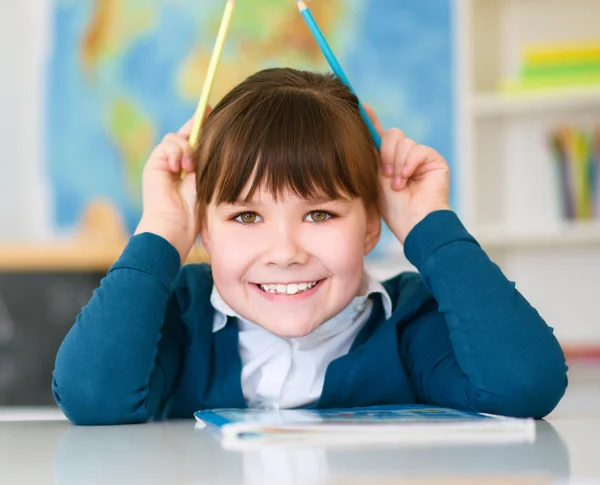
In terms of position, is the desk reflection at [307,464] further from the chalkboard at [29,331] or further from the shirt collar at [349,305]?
the chalkboard at [29,331]

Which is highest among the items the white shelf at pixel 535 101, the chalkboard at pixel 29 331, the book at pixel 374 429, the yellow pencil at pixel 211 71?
the white shelf at pixel 535 101

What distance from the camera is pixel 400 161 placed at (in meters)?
1.11

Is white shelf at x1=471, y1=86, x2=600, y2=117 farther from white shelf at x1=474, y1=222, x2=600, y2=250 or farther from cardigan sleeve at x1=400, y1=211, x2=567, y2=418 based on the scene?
cardigan sleeve at x1=400, y1=211, x2=567, y2=418

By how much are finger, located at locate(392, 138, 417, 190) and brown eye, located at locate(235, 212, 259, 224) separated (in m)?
0.22

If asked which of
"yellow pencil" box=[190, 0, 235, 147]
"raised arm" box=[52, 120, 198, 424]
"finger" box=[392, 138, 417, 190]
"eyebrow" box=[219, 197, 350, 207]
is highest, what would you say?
"yellow pencil" box=[190, 0, 235, 147]

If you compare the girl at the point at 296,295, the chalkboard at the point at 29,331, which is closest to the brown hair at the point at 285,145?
the girl at the point at 296,295

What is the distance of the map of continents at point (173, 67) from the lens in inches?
127

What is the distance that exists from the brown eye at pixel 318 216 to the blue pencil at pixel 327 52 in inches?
5.9

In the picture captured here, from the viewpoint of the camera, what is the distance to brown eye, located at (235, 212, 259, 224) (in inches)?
39.2

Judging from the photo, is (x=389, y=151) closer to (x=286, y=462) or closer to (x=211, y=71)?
(x=211, y=71)

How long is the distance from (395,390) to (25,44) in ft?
10.2

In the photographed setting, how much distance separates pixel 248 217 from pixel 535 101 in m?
2.14

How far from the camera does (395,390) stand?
1033 mm

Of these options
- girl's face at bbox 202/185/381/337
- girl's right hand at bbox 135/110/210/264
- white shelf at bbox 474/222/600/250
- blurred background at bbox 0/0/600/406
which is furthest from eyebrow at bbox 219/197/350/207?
white shelf at bbox 474/222/600/250
